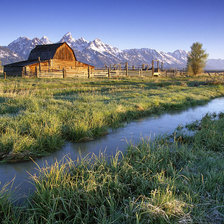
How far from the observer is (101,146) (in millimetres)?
5816

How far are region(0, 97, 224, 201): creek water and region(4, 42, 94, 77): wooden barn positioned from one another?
88.3 feet

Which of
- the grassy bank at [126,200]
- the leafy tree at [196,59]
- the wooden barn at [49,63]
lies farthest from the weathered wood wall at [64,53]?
the grassy bank at [126,200]

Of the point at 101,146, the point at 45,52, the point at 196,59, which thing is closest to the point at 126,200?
the point at 101,146

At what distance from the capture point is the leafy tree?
45953mm

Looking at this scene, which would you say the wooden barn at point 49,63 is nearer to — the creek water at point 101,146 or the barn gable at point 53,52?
the barn gable at point 53,52

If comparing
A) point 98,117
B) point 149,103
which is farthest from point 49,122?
point 149,103

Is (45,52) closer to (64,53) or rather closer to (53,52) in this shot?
(53,52)

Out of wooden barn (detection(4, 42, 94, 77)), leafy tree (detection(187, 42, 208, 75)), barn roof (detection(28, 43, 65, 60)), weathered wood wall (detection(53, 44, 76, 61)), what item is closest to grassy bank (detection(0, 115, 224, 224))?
wooden barn (detection(4, 42, 94, 77))

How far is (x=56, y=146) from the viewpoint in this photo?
18.6 feet

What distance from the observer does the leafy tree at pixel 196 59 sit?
151ft

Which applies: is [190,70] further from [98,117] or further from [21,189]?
[21,189]

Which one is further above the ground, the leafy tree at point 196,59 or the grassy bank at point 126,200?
the leafy tree at point 196,59

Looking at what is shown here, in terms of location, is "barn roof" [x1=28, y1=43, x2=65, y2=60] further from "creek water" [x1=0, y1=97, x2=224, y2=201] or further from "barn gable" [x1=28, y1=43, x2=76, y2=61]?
"creek water" [x1=0, y1=97, x2=224, y2=201]

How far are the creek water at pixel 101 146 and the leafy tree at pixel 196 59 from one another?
137ft
